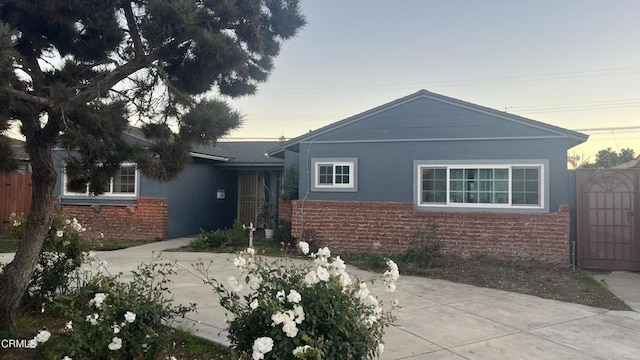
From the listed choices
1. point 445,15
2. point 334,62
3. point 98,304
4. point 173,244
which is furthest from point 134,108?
point 334,62

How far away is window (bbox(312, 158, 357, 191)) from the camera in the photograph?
10227 mm

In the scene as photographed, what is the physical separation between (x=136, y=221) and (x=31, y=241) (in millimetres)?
8835

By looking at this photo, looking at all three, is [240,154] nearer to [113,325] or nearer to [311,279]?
[113,325]

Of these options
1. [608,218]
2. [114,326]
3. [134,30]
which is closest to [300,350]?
[114,326]

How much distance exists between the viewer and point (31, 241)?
3.97 m

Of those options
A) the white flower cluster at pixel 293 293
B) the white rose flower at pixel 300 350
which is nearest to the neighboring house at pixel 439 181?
the white flower cluster at pixel 293 293

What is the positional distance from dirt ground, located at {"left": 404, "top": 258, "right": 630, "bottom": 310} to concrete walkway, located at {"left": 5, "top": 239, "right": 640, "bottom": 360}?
35cm

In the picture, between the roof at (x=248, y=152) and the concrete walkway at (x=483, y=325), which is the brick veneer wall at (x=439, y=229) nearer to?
the concrete walkway at (x=483, y=325)

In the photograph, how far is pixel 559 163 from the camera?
8734mm

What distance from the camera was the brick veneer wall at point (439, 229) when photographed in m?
8.73

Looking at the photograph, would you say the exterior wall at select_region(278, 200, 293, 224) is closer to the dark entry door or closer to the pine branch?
the dark entry door

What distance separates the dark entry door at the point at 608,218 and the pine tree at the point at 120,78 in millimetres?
7561

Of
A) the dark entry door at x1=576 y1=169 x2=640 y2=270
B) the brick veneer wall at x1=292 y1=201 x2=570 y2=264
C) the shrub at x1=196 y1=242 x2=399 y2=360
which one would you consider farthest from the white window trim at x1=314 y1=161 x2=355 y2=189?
the shrub at x1=196 y1=242 x2=399 y2=360

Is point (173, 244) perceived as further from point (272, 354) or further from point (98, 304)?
point (272, 354)
